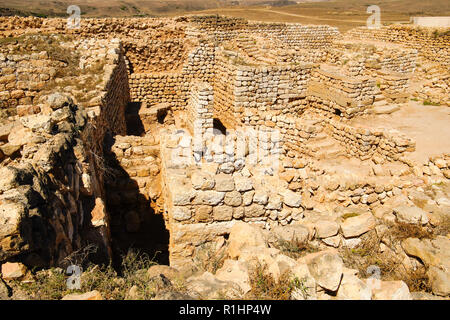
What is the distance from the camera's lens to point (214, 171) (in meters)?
4.43

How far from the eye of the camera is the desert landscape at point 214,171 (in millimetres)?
2996

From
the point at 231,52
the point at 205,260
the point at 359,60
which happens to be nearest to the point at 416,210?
the point at 205,260

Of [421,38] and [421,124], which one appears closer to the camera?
[421,124]

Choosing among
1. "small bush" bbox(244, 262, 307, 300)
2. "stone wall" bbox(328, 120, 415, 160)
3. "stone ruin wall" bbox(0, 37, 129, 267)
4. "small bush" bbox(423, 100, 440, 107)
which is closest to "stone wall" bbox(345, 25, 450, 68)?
"small bush" bbox(423, 100, 440, 107)

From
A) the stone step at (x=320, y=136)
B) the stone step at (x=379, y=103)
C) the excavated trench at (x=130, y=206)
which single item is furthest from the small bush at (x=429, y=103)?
the excavated trench at (x=130, y=206)

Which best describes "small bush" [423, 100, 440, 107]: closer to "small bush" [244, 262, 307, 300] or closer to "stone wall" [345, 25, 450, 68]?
"stone wall" [345, 25, 450, 68]

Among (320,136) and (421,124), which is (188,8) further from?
(320,136)

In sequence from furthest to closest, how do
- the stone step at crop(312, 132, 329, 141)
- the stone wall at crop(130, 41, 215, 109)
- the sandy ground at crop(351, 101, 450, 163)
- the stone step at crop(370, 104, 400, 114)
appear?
the stone wall at crop(130, 41, 215, 109) < the stone step at crop(370, 104, 400, 114) < the stone step at crop(312, 132, 329, 141) < the sandy ground at crop(351, 101, 450, 163)

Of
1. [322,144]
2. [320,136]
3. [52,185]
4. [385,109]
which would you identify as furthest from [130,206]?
[385,109]

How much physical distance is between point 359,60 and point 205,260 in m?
9.17

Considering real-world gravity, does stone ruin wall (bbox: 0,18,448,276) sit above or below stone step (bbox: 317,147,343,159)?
above

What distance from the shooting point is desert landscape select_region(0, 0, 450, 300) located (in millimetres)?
2996

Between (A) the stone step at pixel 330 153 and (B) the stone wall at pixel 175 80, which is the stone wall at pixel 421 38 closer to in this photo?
(A) the stone step at pixel 330 153
